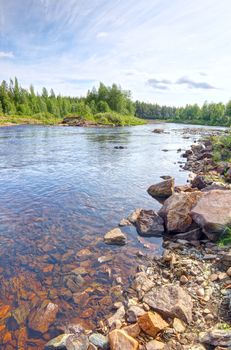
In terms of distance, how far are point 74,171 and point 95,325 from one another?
44.0ft

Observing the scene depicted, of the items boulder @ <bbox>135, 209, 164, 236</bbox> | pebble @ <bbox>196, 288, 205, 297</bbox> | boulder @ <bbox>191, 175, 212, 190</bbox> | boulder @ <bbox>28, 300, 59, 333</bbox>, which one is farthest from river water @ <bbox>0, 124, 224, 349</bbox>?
boulder @ <bbox>191, 175, 212, 190</bbox>

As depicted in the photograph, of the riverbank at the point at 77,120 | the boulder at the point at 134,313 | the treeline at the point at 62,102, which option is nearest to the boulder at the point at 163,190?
the boulder at the point at 134,313

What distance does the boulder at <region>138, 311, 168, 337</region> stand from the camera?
4.60 m

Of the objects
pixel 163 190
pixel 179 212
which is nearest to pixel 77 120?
pixel 163 190

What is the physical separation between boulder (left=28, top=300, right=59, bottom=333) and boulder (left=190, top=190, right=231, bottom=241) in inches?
195

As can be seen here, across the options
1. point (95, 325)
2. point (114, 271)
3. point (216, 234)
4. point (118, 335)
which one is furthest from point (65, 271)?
point (216, 234)

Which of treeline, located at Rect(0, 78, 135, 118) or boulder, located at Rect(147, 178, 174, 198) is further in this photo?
treeline, located at Rect(0, 78, 135, 118)

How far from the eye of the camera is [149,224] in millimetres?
9195

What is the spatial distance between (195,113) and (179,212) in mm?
141349

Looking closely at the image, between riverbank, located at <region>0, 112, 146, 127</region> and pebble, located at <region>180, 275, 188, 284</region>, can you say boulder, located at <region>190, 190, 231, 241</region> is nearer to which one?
pebble, located at <region>180, 275, 188, 284</region>

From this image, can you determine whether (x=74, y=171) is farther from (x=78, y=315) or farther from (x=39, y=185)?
(x=78, y=315)

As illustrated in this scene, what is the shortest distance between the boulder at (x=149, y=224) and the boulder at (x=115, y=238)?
86cm

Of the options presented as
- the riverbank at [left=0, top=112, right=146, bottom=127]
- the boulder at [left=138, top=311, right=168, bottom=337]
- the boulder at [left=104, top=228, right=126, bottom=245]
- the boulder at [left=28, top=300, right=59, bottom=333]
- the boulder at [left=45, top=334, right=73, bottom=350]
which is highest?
the riverbank at [left=0, top=112, right=146, bottom=127]

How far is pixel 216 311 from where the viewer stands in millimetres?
5023
